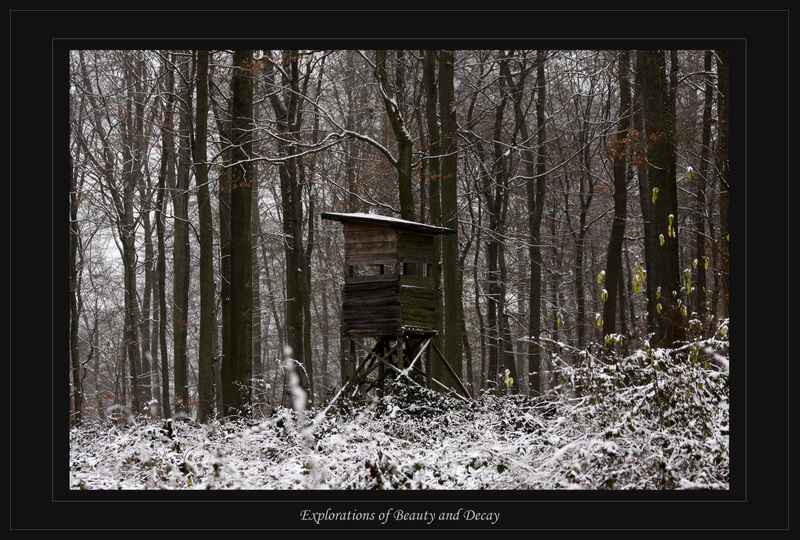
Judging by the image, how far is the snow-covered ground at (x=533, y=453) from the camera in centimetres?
727

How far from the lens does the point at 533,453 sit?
26.9ft

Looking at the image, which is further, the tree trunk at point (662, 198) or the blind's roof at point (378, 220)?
the blind's roof at point (378, 220)

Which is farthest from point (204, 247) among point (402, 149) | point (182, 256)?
point (182, 256)

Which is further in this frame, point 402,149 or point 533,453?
point 402,149

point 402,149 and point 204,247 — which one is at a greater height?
point 402,149

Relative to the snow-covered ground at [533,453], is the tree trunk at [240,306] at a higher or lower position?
higher

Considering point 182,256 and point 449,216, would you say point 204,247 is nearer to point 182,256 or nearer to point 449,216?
point 449,216

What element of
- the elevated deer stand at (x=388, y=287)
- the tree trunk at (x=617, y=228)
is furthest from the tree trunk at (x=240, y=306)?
the tree trunk at (x=617, y=228)

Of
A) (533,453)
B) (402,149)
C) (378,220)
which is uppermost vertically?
(402,149)

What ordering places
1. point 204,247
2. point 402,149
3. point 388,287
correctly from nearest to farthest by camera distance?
point 388,287 → point 204,247 → point 402,149

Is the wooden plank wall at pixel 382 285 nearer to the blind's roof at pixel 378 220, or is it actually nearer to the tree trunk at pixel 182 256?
the blind's roof at pixel 378 220
